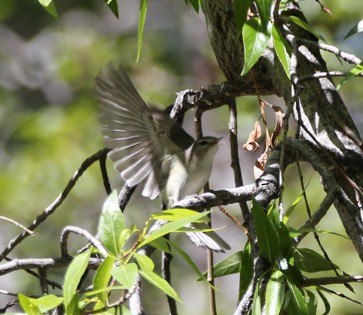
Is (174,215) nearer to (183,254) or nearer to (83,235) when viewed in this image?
(183,254)

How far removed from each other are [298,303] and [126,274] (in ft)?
0.97

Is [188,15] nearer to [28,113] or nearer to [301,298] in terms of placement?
[28,113]

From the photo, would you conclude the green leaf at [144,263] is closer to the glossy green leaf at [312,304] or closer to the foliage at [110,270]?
the foliage at [110,270]

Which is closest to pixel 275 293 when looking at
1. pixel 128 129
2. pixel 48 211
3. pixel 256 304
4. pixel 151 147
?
pixel 256 304

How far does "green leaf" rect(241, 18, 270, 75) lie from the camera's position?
1.65m

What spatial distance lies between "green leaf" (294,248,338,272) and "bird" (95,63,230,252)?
811 mm

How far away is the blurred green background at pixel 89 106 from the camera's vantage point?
190 inches

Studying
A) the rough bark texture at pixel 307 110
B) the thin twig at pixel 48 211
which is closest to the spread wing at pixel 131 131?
the thin twig at pixel 48 211

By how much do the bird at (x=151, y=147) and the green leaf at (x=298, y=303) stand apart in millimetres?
1059

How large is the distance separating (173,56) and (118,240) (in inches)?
191

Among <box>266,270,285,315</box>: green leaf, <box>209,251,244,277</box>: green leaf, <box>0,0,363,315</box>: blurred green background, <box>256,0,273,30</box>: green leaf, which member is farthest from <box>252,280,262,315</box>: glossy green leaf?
<box>0,0,363,315</box>: blurred green background

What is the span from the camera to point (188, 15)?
21.6ft

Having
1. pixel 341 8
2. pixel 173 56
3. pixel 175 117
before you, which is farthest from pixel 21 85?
pixel 175 117

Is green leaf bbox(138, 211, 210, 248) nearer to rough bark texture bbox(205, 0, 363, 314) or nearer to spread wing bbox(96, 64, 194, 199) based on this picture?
rough bark texture bbox(205, 0, 363, 314)
